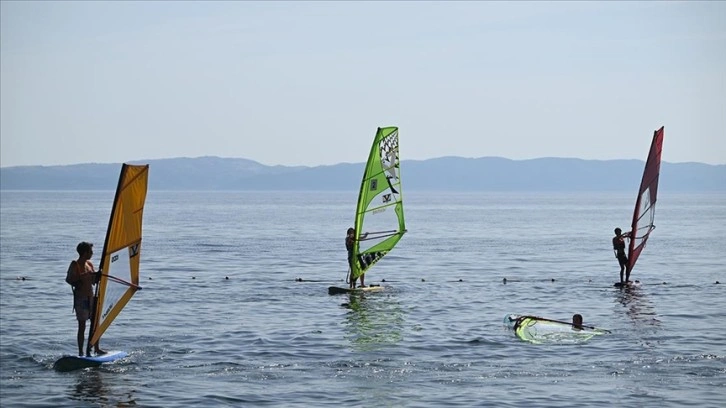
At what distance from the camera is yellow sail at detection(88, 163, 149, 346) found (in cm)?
1825

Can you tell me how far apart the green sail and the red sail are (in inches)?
305

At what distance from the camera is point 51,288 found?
35.1 metres

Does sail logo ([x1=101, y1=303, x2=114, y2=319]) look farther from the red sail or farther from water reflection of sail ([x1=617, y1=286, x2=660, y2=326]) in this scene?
the red sail

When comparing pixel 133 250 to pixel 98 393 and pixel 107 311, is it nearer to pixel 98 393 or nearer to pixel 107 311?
pixel 107 311

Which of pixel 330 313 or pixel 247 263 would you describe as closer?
pixel 330 313

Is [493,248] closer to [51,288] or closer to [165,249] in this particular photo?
[165,249]

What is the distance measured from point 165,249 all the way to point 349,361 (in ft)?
125

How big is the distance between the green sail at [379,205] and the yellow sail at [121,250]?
12.8 metres

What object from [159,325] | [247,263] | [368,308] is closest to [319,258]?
[247,263]

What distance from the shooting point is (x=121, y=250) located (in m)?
18.8

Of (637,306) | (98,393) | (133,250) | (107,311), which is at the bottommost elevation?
(98,393)

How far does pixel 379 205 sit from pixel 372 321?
7030 millimetres

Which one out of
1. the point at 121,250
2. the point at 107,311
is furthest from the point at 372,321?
the point at 121,250

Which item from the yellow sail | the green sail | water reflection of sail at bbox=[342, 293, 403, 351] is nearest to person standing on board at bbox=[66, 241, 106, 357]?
the yellow sail
